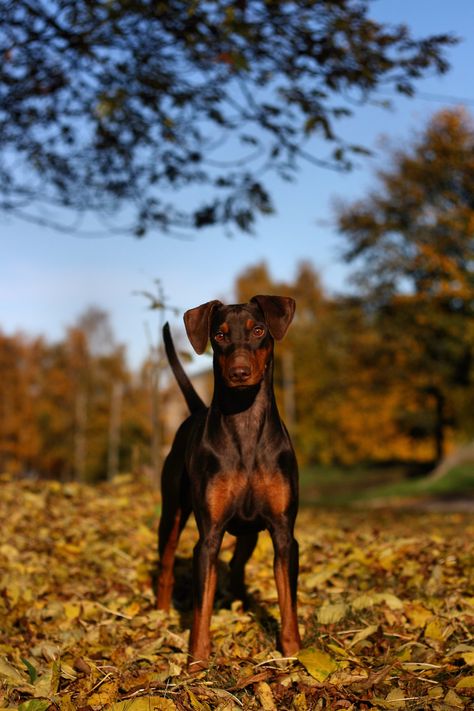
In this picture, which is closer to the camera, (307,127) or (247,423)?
(247,423)

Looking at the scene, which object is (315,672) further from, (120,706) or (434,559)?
(434,559)

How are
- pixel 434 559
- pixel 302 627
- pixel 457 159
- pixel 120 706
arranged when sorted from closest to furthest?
pixel 120 706, pixel 302 627, pixel 434 559, pixel 457 159

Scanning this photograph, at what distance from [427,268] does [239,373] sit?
2929 centimetres

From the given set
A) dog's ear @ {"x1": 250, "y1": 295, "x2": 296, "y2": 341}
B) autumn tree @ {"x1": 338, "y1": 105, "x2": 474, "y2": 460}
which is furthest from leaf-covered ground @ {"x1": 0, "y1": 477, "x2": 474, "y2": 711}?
autumn tree @ {"x1": 338, "y1": 105, "x2": 474, "y2": 460}

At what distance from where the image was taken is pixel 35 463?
48.3m

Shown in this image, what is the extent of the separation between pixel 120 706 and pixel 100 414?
45.7m

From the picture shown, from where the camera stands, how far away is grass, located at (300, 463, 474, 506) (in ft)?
87.0

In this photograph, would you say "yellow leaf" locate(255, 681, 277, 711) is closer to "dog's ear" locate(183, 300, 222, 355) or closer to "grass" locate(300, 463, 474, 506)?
"dog's ear" locate(183, 300, 222, 355)

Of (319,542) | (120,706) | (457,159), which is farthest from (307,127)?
(457,159)

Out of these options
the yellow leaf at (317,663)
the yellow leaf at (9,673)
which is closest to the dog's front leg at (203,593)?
the yellow leaf at (317,663)

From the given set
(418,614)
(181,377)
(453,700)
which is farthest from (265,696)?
(181,377)

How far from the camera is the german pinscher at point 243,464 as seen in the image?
3.78 m

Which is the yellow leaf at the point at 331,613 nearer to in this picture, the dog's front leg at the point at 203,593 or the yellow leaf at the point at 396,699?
the dog's front leg at the point at 203,593

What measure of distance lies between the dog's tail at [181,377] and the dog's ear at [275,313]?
1.23 metres
